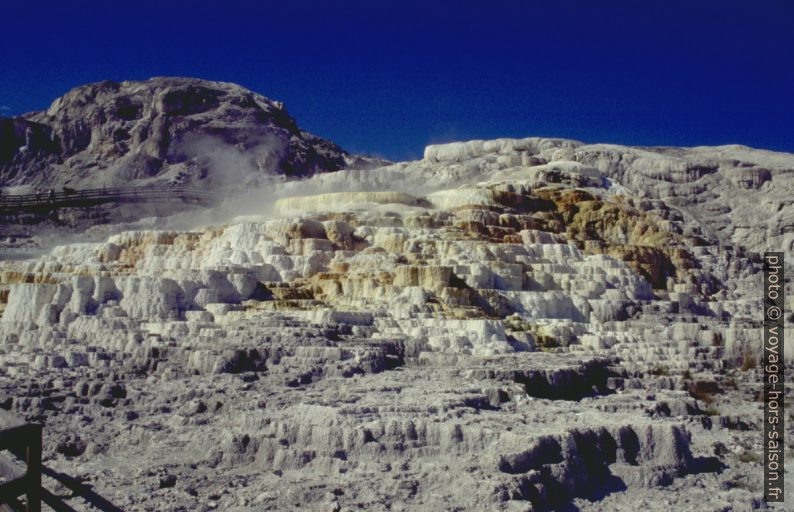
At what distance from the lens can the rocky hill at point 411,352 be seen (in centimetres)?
1244

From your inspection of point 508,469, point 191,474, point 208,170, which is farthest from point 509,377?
point 208,170

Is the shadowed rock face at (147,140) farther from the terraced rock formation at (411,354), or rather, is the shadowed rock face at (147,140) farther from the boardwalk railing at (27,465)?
the boardwalk railing at (27,465)

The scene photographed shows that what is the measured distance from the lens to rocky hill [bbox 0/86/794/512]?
40.8 ft

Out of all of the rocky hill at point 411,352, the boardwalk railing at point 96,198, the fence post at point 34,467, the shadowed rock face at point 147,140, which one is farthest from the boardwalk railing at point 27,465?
the shadowed rock face at point 147,140

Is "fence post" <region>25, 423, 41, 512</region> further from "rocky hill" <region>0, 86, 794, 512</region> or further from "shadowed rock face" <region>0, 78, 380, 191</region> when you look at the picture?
"shadowed rock face" <region>0, 78, 380, 191</region>

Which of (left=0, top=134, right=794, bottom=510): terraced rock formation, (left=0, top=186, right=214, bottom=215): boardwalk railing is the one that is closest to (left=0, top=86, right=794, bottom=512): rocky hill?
(left=0, top=134, right=794, bottom=510): terraced rock formation

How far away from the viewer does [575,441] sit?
13.1 m

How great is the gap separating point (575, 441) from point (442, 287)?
1432 cm

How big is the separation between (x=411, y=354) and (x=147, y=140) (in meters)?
38.4

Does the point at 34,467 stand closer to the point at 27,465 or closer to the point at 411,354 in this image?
the point at 27,465

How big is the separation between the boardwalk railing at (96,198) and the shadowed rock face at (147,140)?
2.46m

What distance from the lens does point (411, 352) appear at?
2120 cm

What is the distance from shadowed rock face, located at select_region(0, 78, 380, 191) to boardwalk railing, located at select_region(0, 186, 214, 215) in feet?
8.07

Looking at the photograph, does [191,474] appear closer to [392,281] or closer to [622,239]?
[392,281]
